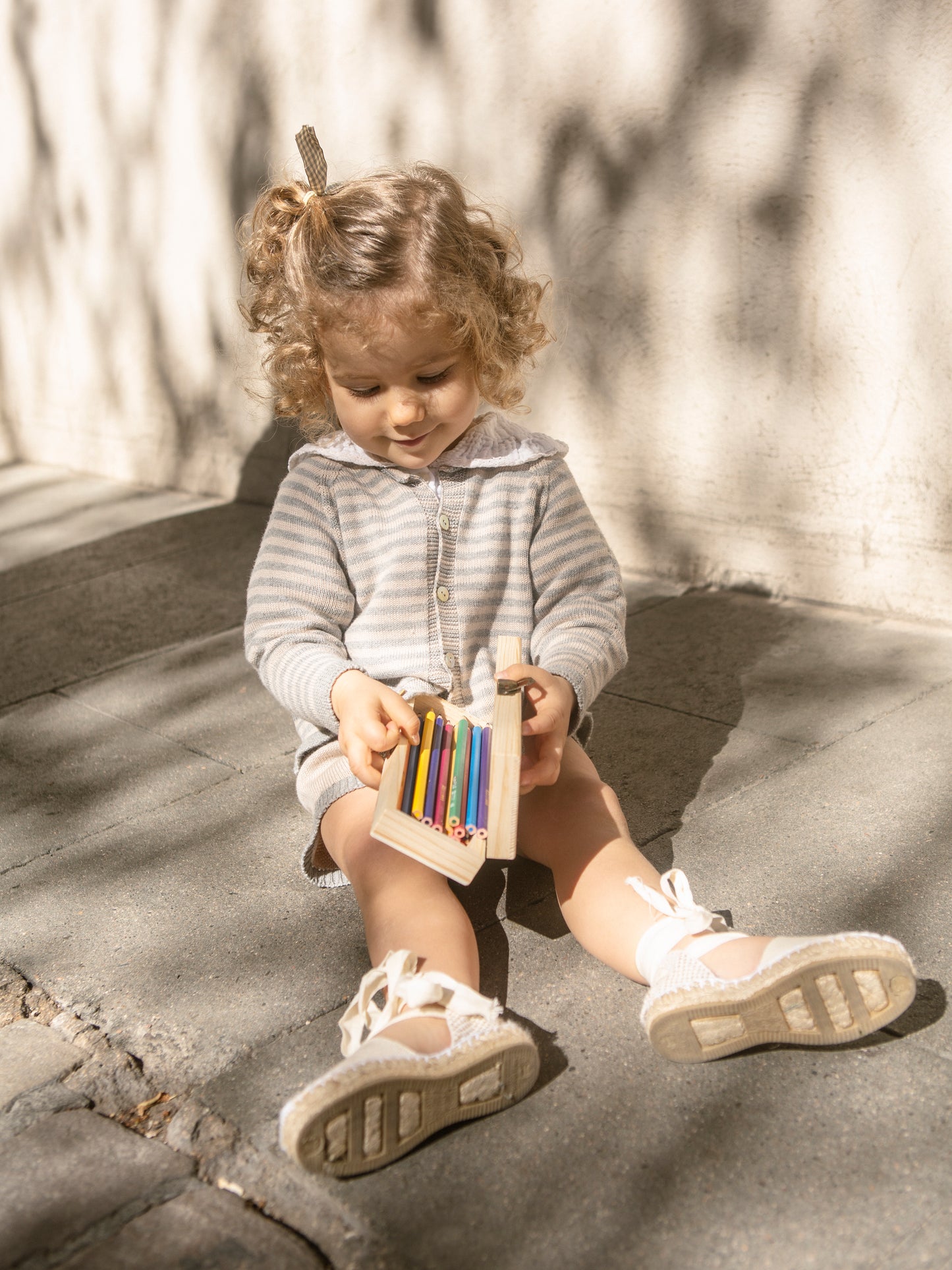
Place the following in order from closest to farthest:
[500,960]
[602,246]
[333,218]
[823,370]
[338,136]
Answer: [500,960] < [333,218] < [823,370] < [602,246] < [338,136]

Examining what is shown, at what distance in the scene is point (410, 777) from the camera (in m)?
1.82

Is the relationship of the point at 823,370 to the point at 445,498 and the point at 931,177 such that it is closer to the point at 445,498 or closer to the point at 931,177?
the point at 931,177

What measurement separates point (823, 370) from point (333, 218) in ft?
5.20

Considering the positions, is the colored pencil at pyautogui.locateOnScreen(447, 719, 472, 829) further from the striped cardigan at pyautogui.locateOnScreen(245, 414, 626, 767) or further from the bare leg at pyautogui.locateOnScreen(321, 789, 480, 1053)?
the striped cardigan at pyautogui.locateOnScreen(245, 414, 626, 767)

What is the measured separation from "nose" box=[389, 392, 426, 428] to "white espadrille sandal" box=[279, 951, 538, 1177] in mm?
860

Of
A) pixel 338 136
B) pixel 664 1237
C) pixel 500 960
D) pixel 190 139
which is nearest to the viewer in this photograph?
pixel 664 1237

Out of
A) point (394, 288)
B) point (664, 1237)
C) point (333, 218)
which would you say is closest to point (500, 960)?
point (664, 1237)

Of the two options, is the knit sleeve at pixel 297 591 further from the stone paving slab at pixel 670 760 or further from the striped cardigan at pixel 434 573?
the stone paving slab at pixel 670 760

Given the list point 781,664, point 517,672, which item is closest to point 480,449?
point 517,672

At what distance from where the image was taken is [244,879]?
89.0 inches

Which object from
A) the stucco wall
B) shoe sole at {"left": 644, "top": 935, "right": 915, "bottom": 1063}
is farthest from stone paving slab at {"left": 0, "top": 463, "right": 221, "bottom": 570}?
shoe sole at {"left": 644, "top": 935, "right": 915, "bottom": 1063}

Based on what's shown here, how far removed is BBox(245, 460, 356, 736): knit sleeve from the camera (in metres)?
2.12

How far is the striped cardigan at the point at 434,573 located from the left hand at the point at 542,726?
5.9 inches

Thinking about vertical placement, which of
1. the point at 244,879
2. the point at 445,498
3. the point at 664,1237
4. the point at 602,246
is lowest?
the point at 244,879
